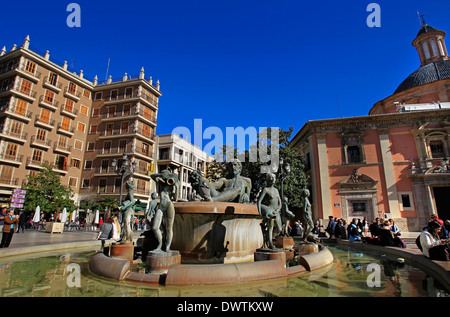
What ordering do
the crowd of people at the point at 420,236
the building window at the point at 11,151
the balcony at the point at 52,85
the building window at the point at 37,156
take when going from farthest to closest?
the balcony at the point at 52,85 < the building window at the point at 37,156 < the building window at the point at 11,151 < the crowd of people at the point at 420,236

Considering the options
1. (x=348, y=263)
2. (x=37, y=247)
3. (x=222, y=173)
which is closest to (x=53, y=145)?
(x=222, y=173)

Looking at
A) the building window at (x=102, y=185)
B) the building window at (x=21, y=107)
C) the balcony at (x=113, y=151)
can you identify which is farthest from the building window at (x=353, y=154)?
the building window at (x=21, y=107)

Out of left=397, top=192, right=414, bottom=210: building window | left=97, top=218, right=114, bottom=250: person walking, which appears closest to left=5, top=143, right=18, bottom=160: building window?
left=97, top=218, right=114, bottom=250: person walking

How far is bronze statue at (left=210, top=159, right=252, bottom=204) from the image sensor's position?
6.71 metres

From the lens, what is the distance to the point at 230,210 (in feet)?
17.1

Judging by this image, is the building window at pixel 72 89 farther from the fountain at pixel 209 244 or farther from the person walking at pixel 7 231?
the fountain at pixel 209 244

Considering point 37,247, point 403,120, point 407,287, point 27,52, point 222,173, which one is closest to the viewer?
point 407,287

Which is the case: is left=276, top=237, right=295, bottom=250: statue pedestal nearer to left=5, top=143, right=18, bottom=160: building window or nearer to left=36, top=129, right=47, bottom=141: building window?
left=5, top=143, right=18, bottom=160: building window

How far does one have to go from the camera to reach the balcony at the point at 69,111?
3222 centimetres

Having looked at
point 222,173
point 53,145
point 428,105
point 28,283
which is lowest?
point 28,283

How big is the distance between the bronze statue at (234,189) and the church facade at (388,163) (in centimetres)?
1848
